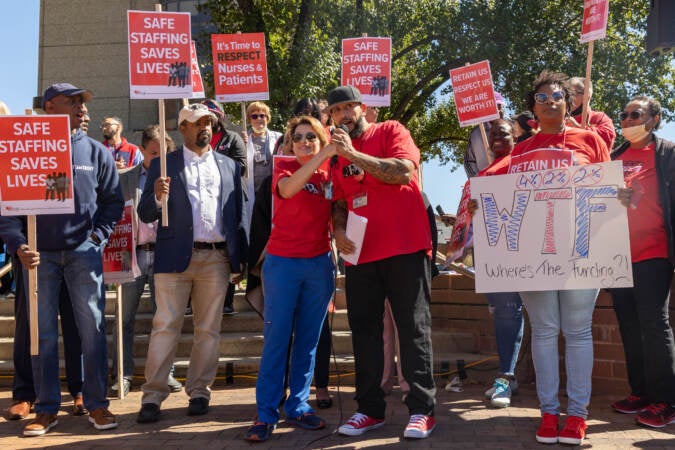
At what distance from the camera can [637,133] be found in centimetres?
541

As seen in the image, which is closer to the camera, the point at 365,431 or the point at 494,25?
the point at 365,431

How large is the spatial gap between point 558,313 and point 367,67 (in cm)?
392

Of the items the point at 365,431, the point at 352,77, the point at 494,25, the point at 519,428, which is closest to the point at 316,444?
the point at 365,431

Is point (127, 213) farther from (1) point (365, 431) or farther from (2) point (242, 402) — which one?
(1) point (365, 431)

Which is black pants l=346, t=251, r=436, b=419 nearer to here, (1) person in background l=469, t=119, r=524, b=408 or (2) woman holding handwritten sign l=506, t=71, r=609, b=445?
(2) woman holding handwritten sign l=506, t=71, r=609, b=445

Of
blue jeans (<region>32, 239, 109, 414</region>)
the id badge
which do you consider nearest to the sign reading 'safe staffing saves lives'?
blue jeans (<region>32, 239, 109, 414</region>)

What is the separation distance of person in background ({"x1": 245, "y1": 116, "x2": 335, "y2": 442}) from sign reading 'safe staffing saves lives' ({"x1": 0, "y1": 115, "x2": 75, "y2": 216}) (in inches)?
57.8

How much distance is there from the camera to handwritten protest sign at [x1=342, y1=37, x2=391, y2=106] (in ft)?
26.0

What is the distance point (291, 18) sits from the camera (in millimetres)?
19078

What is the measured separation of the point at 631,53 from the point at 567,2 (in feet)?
7.57

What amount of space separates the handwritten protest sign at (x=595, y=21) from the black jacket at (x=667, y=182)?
1.33 metres

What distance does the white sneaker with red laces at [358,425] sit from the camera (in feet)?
16.5

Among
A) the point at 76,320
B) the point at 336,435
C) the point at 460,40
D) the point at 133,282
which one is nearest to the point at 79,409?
the point at 76,320

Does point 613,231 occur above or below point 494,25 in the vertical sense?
below
